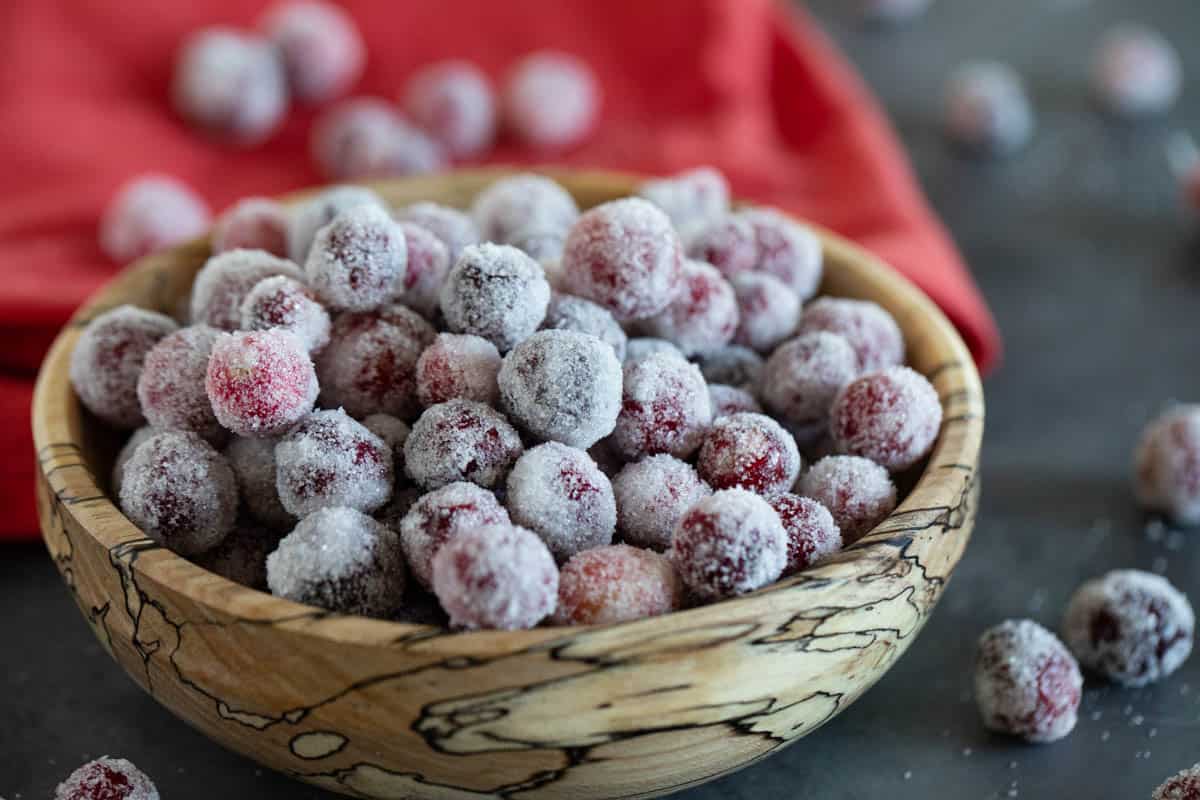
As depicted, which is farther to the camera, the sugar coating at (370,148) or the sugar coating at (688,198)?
the sugar coating at (370,148)

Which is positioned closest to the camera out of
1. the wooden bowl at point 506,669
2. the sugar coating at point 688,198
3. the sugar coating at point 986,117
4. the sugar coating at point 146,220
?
the wooden bowl at point 506,669

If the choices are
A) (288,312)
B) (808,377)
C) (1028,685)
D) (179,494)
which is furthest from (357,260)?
(1028,685)

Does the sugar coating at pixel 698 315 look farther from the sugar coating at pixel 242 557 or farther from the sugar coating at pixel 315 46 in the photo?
the sugar coating at pixel 315 46

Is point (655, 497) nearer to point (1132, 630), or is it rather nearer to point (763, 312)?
point (763, 312)

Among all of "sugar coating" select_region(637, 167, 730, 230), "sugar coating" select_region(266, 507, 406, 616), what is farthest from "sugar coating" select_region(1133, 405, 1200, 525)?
"sugar coating" select_region(266, 507, 406, 616)

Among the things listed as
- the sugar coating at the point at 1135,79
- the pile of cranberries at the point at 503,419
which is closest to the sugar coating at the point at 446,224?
the pile of cranberries at the point at 503,419

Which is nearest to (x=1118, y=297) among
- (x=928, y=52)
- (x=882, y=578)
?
(x=928, y=52)
